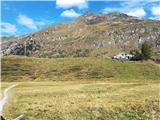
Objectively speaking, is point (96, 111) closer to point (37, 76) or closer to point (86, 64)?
point (37, 76)

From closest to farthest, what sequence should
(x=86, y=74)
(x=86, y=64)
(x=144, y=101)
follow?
(x=144, y=101) < (x=86, y=74) < (x=86, y=64)

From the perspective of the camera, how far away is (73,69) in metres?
122

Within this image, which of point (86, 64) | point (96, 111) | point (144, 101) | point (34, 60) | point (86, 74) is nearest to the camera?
point (96, 111)

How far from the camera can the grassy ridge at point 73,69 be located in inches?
4464

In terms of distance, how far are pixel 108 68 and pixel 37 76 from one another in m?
24.5

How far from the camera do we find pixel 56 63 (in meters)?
132

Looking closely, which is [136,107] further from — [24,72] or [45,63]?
[45,63]

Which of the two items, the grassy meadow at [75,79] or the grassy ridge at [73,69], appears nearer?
the grassy meadow at [75,79]

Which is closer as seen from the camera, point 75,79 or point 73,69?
point 75,79

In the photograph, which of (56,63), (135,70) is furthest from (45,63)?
(135,70)

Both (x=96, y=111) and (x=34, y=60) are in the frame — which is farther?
(x=34, y=60)

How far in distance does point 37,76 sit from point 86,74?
53.1 ft

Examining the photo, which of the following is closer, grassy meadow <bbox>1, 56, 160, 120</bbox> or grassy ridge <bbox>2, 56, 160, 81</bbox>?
grassy meadow <bbox>1, 56, 160, 120</bbox>

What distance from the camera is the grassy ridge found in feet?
372
